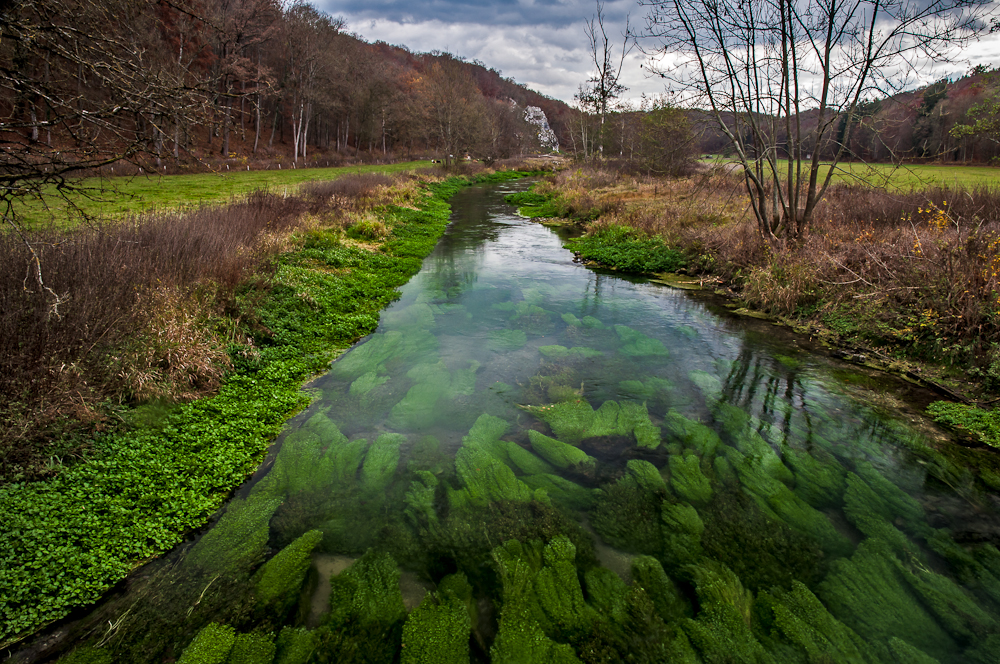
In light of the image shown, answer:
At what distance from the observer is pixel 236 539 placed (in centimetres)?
326

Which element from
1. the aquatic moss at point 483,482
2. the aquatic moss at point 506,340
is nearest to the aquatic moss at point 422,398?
the aquatic moss at point 483,482

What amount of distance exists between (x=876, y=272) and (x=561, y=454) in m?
6.20

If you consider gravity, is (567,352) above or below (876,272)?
below

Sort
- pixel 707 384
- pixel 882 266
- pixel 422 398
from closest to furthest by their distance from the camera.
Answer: pixel 422 398 → pixel 707 384 → pixel 882 266

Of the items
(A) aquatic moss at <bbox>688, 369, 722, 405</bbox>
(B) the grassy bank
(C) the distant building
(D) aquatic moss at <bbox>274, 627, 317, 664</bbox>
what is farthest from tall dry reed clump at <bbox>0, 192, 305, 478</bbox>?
(C) the distant building

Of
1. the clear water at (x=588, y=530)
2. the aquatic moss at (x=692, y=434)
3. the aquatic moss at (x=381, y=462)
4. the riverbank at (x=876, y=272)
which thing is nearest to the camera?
the clear water at (x=588, y=530)

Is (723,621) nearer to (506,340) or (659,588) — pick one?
(659,588)

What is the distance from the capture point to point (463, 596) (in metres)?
2.86

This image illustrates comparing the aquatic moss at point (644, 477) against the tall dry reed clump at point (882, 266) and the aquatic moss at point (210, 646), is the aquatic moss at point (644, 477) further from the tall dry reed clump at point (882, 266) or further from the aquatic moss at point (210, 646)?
the tall dry reed clump at point (882, 266)

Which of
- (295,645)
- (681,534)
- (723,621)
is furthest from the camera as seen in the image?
(681,534)

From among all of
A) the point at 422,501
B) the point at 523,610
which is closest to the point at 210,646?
the point at 422,501

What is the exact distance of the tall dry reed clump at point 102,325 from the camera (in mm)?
3412

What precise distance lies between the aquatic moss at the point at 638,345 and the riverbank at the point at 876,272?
8.41ft

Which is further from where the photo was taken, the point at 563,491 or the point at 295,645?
the point at 563,491
